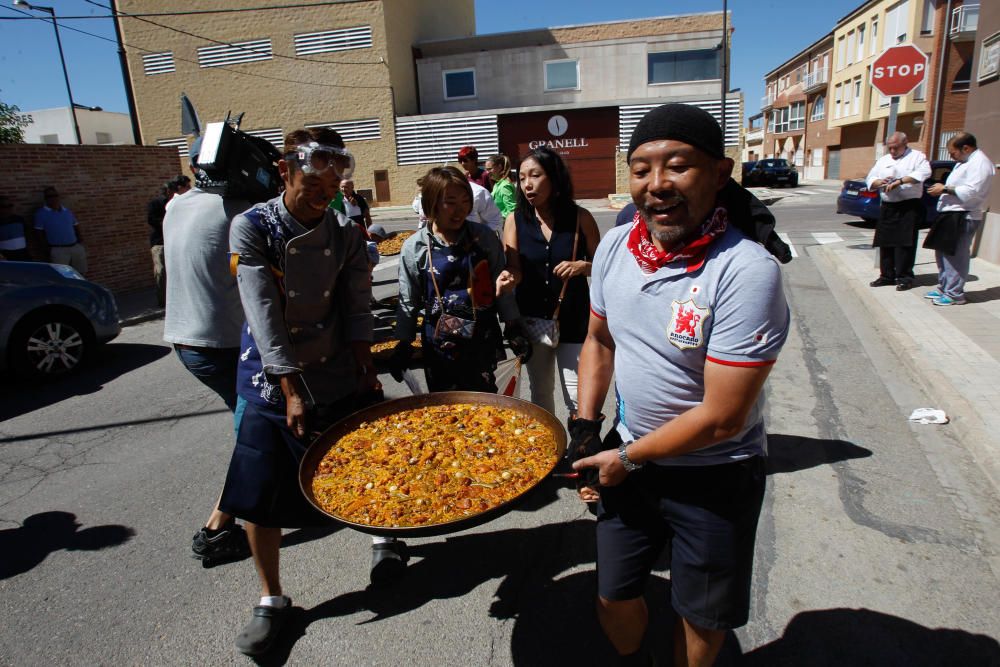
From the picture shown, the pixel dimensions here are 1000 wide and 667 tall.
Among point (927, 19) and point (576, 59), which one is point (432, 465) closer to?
point (576, 59)

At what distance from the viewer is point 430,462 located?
8.22 feet

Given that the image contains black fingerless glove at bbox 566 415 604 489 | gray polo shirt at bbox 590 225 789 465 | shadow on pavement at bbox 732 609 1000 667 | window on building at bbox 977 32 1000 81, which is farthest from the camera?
window on building at bbox 977 32 1000 81

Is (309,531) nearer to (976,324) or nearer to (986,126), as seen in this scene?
(976,324)

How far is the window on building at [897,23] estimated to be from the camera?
34656 millimetres

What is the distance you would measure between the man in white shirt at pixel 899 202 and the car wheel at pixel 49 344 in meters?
10.1

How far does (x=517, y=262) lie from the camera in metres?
3.79

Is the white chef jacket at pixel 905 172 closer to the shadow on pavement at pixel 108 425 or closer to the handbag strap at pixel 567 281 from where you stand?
the handbag strap at pixel 567 281

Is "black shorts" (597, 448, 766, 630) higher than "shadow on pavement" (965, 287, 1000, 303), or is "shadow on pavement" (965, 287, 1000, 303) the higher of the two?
"black shorts" (597, 448, 766, 630)

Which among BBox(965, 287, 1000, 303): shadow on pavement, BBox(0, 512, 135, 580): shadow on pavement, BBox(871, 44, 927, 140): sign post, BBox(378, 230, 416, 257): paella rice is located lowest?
BBox(0, 512, 135, 580): shadow on pavement

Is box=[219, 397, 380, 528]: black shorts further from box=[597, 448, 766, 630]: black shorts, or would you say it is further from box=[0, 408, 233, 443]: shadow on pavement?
box=[0, 408, 233, 443]: shadow on pavement

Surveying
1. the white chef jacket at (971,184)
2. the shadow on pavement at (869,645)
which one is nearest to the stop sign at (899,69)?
the white chef jacket at (971,184)

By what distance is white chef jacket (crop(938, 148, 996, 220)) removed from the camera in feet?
23.6

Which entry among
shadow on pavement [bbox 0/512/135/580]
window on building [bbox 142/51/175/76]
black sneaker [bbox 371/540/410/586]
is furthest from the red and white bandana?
window on building [bbox 142/51/175/76]

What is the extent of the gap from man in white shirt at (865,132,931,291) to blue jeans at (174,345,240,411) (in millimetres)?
8353
